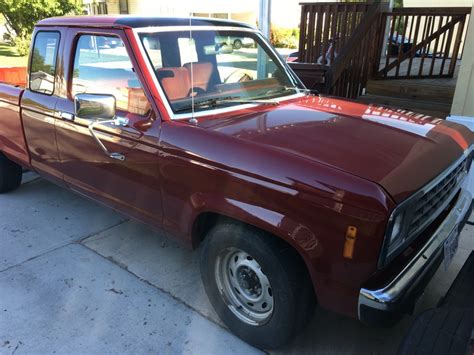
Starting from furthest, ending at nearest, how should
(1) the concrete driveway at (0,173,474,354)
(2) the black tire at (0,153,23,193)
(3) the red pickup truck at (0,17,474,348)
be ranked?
Result: (2) the black tire at (0,153,23,193) → (1) the concrete driveway at (0,173,474,354) → (3) the red pickup truck at (0,17,474,348)

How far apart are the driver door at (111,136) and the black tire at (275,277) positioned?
1.97ft

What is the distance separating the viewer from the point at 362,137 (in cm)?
248

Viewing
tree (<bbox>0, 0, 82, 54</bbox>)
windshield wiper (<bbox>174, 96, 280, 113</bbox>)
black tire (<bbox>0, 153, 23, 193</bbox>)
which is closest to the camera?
windshield wiper (<bbox>174, 96, 280, 113</bbox>)

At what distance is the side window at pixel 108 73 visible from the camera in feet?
9.37

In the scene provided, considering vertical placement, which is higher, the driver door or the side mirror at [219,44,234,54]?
the side mirror at [219,44,234,54]

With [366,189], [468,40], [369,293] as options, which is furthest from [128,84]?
[468,40]

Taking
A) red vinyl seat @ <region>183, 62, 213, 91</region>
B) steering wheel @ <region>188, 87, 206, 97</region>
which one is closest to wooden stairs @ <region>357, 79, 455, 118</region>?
red vinyl seat @ <region>183, 62, 213, 91</region>

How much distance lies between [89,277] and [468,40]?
558 cm

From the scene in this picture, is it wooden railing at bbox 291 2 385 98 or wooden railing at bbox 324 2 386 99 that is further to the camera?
wooden railing at bbox 291 2 385 98

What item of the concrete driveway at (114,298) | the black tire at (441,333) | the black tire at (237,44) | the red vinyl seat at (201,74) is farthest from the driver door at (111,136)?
Answer: the black tire at (441,333)

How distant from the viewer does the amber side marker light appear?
1923 millimetres

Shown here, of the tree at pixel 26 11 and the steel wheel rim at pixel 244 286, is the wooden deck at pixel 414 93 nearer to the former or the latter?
the steel wheel rim at pixel 244 286

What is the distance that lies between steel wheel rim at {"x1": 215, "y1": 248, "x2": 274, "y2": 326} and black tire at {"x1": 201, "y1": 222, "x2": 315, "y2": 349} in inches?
1.6

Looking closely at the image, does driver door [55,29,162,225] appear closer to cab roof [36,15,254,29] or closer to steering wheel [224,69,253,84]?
cab roof [36,15,254,29]
